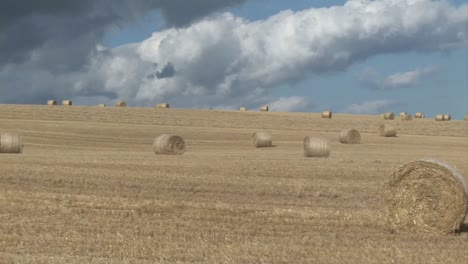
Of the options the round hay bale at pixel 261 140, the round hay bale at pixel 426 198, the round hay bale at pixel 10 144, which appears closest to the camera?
the round hay bale at pixel 426 198

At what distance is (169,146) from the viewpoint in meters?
28.2

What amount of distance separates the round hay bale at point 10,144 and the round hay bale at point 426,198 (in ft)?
56.3

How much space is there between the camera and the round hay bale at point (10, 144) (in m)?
26.9

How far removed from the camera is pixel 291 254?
33.6 feet

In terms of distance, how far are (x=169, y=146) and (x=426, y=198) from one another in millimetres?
15807

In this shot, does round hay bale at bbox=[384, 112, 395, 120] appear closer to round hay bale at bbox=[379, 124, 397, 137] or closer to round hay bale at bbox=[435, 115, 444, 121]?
round hay bale at bbox=[435, 115, 444, 121]

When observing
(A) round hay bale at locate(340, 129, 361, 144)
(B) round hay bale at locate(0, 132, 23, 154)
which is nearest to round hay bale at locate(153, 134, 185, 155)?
(B) round hay bale at locate(0, 132, 23, 154)

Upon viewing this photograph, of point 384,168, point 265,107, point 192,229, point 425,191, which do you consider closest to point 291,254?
point 192,229

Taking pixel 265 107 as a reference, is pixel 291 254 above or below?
below

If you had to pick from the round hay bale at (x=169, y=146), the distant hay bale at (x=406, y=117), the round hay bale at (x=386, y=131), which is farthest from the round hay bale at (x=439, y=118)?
the round hay bale at (x=169, y=146)

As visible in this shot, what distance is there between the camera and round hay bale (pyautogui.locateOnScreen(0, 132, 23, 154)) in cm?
2691

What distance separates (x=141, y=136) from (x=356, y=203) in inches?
1021

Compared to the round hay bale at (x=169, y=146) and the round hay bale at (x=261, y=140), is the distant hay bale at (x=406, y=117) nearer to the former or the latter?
the round hay bale at (x=261, y=140)

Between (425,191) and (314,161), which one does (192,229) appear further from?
(314,161)
